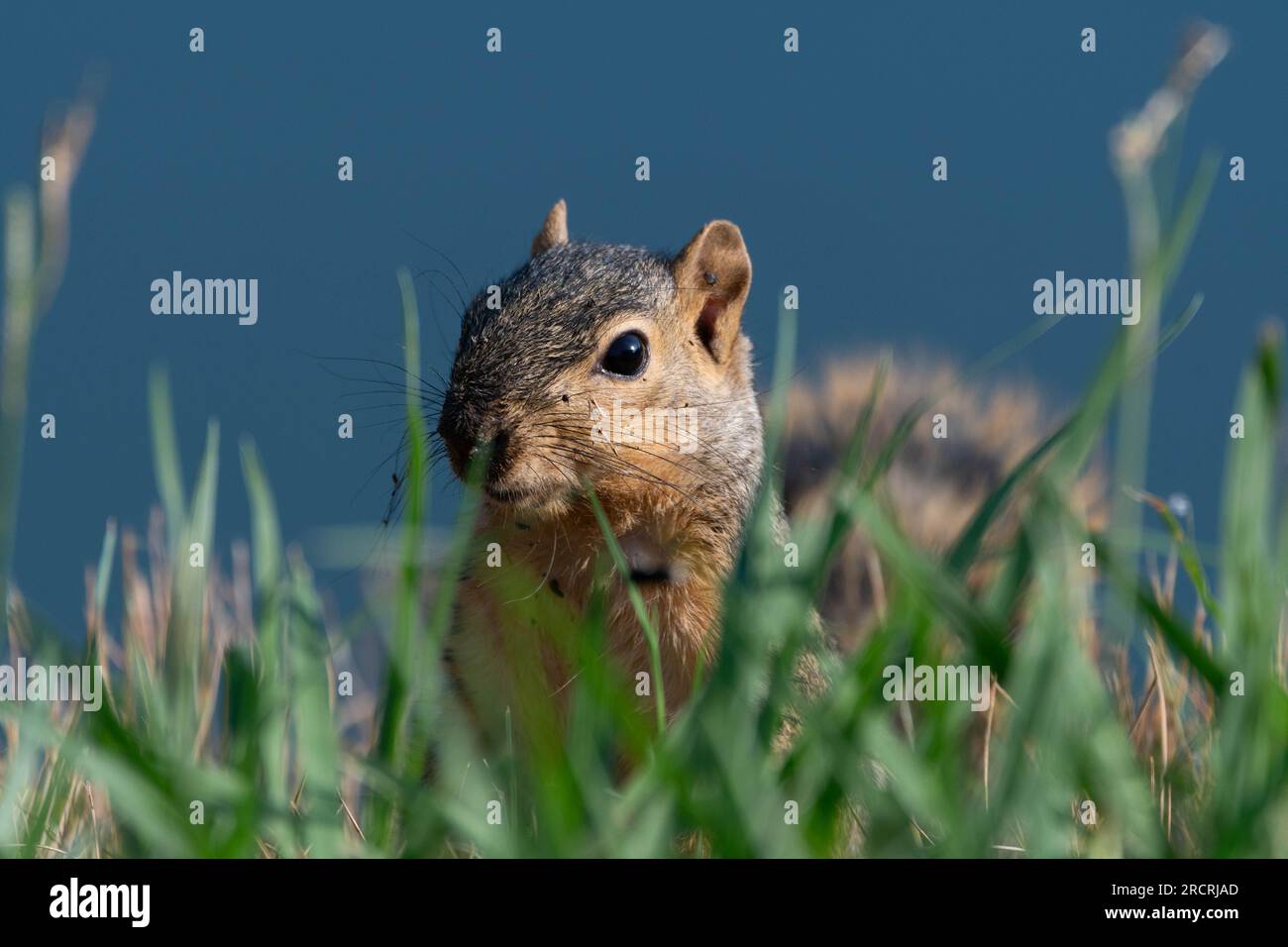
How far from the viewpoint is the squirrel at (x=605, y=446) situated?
2.21 meters

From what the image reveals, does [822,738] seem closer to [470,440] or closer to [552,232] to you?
[470,440]

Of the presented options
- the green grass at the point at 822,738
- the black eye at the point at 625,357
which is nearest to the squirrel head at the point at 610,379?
the black eye at the point at 625,357

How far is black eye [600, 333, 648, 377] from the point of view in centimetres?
241

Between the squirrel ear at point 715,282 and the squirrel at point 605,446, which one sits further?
the squirrel ear at point 715,282

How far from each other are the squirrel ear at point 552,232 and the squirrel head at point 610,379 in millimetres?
244

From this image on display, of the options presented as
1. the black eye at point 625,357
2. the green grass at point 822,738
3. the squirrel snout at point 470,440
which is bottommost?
the green grass at point 822,738

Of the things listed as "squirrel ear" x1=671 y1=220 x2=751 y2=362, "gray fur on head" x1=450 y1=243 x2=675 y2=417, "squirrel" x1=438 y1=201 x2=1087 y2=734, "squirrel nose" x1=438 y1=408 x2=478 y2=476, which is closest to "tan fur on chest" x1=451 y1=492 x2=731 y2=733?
"squirrel" x1=438 y1=201 x2=1087 y2=734

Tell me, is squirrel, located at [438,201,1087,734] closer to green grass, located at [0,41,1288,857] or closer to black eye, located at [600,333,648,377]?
black eye, located at [600,333,648,377]

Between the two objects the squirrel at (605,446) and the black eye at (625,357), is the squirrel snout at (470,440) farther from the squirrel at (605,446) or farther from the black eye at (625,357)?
the black eye at (625,357)

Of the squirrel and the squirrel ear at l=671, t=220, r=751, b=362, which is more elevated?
the squirrel ear at l=671, t=220, r=751, b=362
